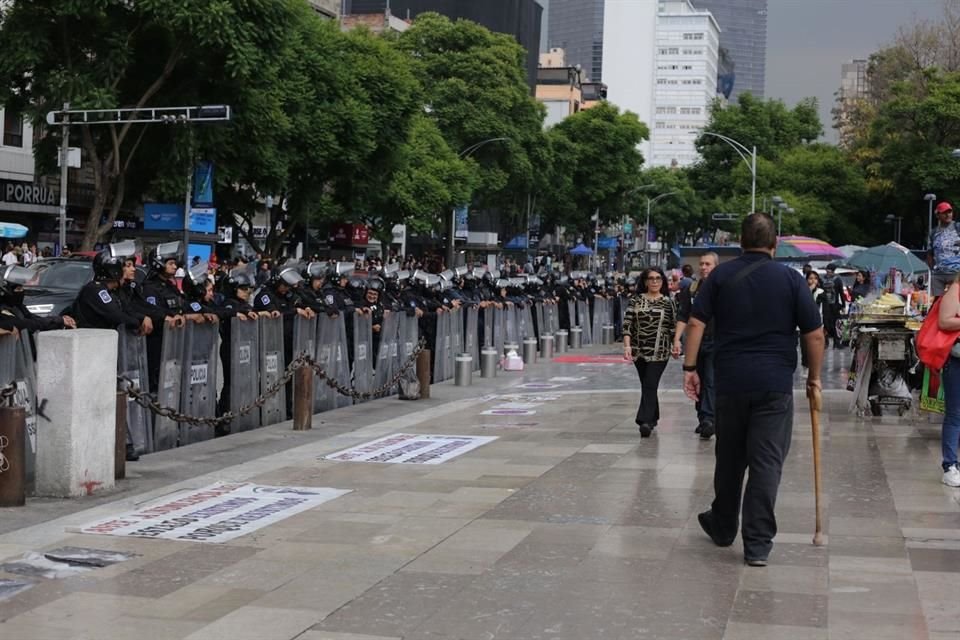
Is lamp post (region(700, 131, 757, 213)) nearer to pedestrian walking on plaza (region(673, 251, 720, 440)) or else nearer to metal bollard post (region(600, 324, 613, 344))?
metal bollard post (region(600, 324, 613, 344))

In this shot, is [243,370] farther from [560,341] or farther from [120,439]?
[560,341]

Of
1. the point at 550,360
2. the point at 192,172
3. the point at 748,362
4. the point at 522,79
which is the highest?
the point at 522,79

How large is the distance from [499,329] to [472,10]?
7324cm

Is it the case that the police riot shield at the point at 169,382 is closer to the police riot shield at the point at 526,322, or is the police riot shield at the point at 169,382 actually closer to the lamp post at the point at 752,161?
the police riot shield at the point at 526,322

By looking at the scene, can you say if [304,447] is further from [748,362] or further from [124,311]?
[748,362]

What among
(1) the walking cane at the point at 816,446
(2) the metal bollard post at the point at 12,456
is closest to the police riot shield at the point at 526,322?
(2) the metal bollard post at the point at 12,456

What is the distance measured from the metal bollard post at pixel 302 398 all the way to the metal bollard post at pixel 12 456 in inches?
193

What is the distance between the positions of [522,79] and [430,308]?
169ft

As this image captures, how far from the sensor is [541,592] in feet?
21.9

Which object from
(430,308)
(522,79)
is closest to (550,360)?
(430,308)

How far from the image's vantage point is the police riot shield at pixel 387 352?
1741 cm

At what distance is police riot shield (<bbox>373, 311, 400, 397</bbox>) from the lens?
57.1 feet

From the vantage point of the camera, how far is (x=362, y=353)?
16.7m

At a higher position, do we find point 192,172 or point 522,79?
point 522,79
